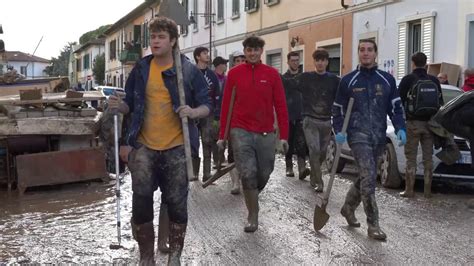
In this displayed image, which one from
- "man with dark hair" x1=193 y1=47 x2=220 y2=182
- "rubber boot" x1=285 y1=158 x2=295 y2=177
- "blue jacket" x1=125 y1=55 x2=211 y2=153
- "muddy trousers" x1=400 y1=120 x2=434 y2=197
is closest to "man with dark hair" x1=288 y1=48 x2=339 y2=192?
"muddy trousers" x1=400 y1=120 x2=434 y2=197

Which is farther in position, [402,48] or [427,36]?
[402,48]

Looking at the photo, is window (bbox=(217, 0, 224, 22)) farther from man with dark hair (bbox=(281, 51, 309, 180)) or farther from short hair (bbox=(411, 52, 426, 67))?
short hair (bbox=(411, 52, 426, 67))

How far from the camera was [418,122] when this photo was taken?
938 centimetres

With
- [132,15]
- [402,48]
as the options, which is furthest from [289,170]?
[132,15]

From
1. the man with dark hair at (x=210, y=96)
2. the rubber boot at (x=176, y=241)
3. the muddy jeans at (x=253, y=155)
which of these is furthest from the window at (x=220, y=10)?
the rubber boot at (x=176, y=241)

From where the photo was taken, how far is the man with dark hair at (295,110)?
1035 cm

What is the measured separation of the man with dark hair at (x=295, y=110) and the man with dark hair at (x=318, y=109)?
465 millimetres

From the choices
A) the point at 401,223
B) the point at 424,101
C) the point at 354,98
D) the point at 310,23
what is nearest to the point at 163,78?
the point at 354,98

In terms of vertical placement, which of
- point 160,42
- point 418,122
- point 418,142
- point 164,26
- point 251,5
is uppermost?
point 251,5

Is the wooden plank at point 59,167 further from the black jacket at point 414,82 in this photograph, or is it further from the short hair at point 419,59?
the short hair at point 419,59

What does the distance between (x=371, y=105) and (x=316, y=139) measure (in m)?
2.87

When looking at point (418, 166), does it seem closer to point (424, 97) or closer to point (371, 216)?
point (424, 97)

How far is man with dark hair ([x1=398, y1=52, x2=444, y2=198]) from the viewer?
9266mm

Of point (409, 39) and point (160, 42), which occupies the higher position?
point (409, 39)
